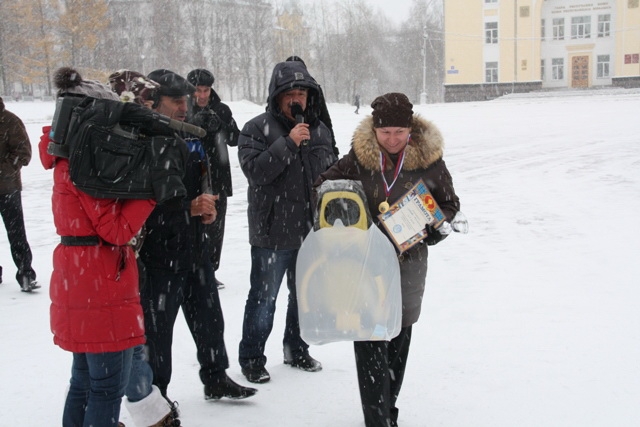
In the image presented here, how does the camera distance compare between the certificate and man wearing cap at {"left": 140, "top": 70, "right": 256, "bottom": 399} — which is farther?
man wearing cap at {"left": 140, "top": 70, "right": 256, "bottom": 399}

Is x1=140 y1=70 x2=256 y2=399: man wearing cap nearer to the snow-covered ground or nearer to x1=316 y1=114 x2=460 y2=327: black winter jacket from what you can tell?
the snow-covered ground

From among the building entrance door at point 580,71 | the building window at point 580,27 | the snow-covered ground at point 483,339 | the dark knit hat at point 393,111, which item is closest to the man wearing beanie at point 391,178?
the dark knit hat at point 393,111

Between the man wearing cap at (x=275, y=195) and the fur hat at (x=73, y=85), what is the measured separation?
1350 millimetres

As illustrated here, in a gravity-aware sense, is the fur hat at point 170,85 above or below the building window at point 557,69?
below

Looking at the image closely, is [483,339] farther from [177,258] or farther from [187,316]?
[177,258]

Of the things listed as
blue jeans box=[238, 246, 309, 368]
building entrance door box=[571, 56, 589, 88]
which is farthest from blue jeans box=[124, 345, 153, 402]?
building entrance door box=[571, 56, 589, 88]

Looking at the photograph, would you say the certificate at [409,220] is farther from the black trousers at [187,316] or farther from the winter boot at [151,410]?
the winter boot at [151,410]

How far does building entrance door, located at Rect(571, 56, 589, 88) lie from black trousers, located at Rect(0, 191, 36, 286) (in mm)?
54635

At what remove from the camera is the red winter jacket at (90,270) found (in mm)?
2314

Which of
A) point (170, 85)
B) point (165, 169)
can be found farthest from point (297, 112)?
point (165, 169)

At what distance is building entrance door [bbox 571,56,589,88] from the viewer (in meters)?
53.3

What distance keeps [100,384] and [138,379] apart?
2.02 ft

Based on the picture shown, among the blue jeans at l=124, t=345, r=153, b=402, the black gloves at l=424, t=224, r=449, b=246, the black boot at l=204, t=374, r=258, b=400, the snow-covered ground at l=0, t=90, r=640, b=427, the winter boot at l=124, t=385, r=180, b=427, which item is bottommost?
the snow-covered ground at l=0, t=90, r=640, b=427

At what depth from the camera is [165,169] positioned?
7.61 feet
